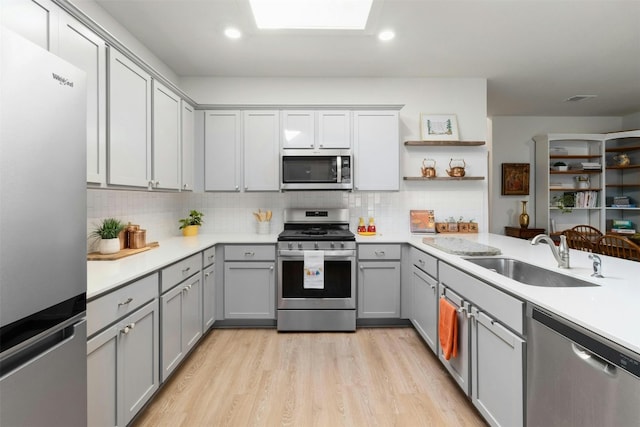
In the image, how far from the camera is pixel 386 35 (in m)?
2.75

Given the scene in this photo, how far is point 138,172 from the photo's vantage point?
2320 mm

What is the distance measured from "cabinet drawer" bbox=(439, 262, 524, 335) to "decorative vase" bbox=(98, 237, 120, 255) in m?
2.32

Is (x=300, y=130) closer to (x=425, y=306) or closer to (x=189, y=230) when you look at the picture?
(x=189, y=230)

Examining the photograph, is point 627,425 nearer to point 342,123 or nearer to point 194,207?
point 342,123

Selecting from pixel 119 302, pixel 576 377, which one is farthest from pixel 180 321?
pixel 576 377

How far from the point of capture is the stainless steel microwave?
3305 millimetres

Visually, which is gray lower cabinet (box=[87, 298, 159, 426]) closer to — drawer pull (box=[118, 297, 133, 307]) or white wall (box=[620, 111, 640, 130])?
drawer pull (box=[118, 297, 133, 307])

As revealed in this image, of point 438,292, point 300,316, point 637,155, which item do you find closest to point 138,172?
point 300,316

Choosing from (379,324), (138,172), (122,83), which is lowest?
(379,324)

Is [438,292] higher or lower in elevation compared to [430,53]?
lower

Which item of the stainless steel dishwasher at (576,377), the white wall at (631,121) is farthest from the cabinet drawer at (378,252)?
the white wall at (631,121)

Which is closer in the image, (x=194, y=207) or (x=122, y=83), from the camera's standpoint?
(x=122, y=83)

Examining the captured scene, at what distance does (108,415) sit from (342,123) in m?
2.96

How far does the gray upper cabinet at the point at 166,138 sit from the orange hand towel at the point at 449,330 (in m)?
2.39
